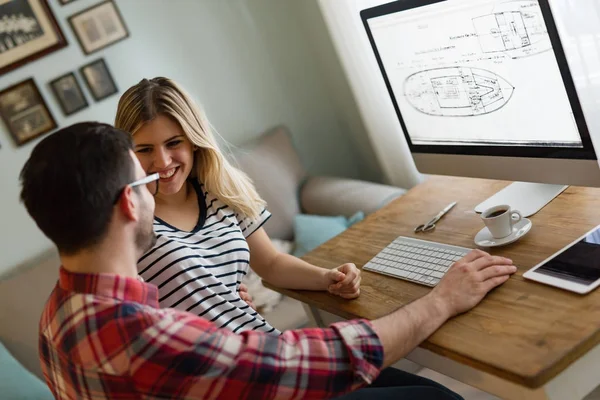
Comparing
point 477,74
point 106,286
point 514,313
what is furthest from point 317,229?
point 106,286

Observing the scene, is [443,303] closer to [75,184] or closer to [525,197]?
[525,197]

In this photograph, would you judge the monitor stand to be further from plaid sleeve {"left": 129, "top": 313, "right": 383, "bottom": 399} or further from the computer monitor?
plaid sleeve {"left": 129, "top": 313, "right": 383, "bottom": 399}

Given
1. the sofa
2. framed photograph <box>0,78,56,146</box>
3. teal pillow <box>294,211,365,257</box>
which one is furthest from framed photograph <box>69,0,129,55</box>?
teal pillow <box>294,211,365,257</box>

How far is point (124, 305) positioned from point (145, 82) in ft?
2.56

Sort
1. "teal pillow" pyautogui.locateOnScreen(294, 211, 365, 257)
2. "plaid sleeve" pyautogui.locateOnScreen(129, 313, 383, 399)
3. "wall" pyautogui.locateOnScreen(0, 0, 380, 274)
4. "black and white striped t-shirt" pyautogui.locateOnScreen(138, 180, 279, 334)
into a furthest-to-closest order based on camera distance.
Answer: "wall" pyautogui.locateOnScreen(0, 0, 380, 274) < "teal pillow" pyautogui.locateOnScreen(294, 211, 365, 257) < "black and white striped t-shirt" pyautogui.locateOnScreen(138, 180, 279, 334) < "plaid sleeve" pyautogui.locateOnScreen(129, 313, 383, 399)

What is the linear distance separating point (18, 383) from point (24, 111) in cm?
111

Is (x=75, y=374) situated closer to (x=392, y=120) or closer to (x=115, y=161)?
(x=115, y=161)

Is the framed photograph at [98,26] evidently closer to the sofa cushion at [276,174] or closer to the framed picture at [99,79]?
the framed picture at [99,79]

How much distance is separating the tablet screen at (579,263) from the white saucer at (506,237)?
0.46 feet

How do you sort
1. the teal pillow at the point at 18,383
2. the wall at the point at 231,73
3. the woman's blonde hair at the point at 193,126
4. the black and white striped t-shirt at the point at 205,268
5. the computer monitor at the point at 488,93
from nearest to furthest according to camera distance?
the computer monitor at the point at 488,93 < the black and white striped t-shirt at the point at 205,268 < the woman's blonde hair at the point at 193,126 < the teal pillow at the point at 18,383 < the wall at the point at 231,73

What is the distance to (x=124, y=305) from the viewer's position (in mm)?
1073

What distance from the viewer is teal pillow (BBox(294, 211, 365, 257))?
2.84 metres

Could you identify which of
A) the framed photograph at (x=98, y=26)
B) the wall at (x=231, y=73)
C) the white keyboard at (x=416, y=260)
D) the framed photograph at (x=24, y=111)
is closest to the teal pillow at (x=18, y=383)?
the wall at (x=231, y=73)

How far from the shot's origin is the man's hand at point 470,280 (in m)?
1.33
